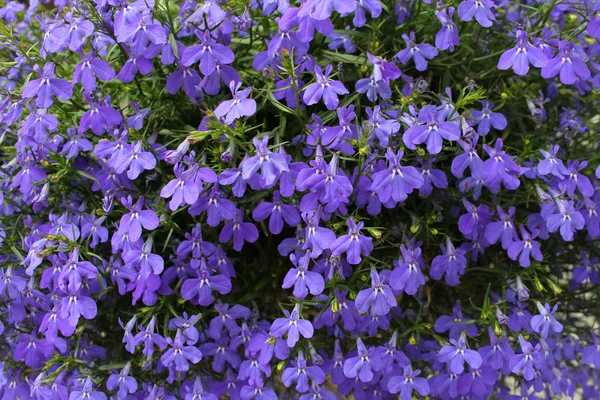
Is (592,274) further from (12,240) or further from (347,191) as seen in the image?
(12,240)

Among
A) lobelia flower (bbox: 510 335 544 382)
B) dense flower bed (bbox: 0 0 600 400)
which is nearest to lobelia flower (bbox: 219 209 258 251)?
dense flower bed (bbox: 0 0 600 400)

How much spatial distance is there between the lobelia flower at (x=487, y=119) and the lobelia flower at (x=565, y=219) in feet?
0.66

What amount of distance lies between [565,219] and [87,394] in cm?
101

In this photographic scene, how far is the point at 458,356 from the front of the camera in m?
1.29

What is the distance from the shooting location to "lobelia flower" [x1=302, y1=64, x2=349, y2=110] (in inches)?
47.4

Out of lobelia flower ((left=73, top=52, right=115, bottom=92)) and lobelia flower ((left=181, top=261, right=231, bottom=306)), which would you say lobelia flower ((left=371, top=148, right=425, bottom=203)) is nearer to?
lobelia flower ((left=181, top=261, right=231, bottom=306))

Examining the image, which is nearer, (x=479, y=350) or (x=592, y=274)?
(x=479, y=350)

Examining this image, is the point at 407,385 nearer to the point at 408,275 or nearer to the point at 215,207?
the point at 408,275

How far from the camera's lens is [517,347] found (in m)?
1.52

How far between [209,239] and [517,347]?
76cm

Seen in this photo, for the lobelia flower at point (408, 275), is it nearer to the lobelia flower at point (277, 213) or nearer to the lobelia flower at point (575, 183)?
the lobelia flower at point (277, 213)

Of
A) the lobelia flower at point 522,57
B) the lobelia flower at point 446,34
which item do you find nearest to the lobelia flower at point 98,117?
the lobelia flower at point 446,34

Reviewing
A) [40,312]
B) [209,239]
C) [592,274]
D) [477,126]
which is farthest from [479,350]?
[40,312]

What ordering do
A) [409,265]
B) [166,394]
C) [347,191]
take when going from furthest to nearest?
[166,394] < [409,265] < [347,191]
